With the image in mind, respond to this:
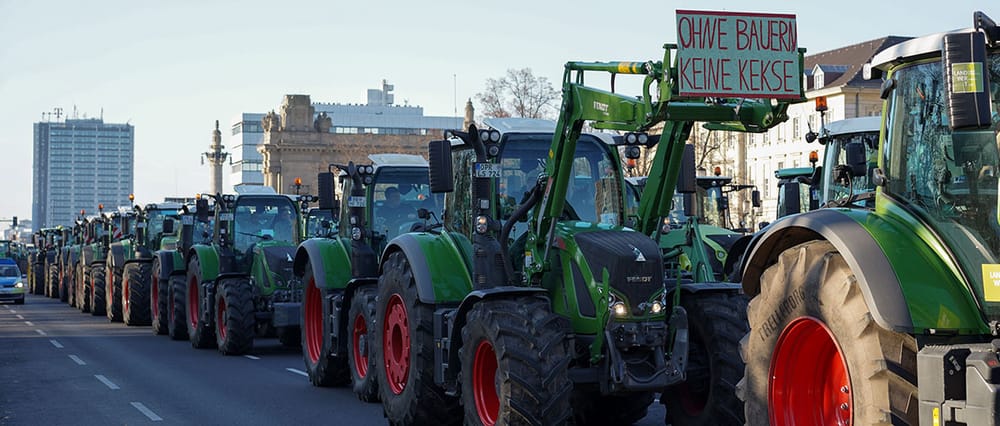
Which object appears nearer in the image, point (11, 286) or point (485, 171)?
point (485, 171)

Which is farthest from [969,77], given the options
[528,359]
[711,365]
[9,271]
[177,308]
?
[9,271]

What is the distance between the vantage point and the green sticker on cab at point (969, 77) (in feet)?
18.2

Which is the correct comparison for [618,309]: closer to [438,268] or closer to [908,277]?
[438,268]

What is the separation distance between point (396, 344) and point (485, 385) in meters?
2.42

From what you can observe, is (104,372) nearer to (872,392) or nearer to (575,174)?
(575,174)

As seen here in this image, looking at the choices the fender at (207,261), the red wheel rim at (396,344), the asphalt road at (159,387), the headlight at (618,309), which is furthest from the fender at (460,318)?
the fender at (207,261)

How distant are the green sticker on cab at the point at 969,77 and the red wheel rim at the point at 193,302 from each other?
1876cm

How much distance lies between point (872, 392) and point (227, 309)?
48.8 ft

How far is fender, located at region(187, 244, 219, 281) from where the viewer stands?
21.8m

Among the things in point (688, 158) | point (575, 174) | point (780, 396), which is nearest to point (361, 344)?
point (575, 174)

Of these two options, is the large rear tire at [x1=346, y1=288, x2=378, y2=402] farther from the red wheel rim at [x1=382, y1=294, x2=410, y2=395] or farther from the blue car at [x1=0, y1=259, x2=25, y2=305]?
the blue car at [x1=0, y1=259, x2=25, y2=305]

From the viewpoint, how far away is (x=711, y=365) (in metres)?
10.0

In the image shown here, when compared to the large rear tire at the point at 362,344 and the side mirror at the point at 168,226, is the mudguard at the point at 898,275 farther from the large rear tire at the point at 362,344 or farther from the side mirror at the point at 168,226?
the side mirror at the point at 168,226

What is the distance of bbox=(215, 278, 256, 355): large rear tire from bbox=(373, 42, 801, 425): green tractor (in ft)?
27.5
